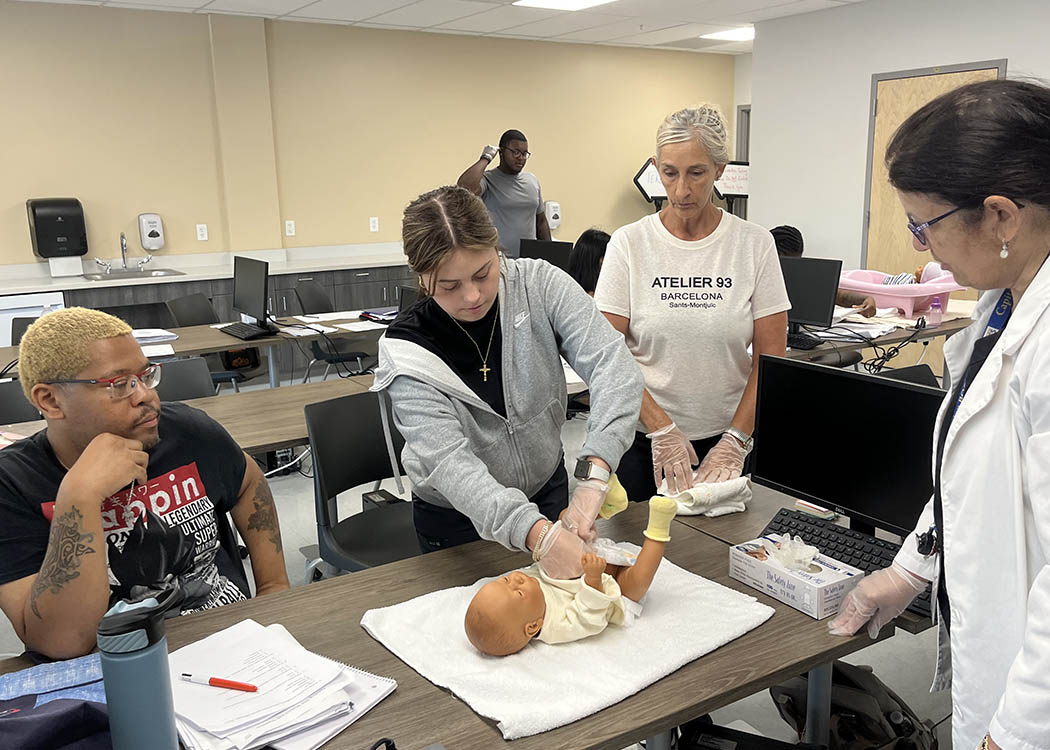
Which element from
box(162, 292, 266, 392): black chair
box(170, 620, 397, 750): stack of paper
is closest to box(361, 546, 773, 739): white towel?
box(170, 620, 397, 750): stack of paper

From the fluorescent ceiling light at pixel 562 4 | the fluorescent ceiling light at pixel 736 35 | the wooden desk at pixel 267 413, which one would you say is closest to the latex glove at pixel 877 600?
the wooden desk at pixel 267 413

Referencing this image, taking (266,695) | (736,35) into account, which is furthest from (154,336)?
(736,35)

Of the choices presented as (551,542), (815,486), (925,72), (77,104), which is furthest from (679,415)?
(77,104)

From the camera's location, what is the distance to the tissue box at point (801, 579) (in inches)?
56.6

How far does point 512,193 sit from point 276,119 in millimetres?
2277

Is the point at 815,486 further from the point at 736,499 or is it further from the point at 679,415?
the point at 679,415

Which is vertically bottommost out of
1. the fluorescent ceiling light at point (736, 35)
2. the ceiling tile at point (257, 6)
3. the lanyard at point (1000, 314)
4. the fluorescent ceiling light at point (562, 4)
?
the lanyard at point (1000, 314)

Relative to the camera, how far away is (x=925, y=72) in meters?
6.07

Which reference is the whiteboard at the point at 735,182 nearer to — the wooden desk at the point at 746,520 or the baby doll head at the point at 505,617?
the wooden desk at the point at 746,520

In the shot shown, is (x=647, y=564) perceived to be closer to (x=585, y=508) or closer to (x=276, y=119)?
(x=585, y=508)

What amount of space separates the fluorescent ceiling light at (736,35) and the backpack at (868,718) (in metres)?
6.75

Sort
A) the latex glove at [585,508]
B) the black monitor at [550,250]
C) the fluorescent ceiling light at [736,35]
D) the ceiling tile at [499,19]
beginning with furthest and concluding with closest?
1. the fluorescent ceiling light at [736,35]
2. the ceiling tile at [499,19]
3. the black monitor at [550,250]
4. the latex glove at [585,508]

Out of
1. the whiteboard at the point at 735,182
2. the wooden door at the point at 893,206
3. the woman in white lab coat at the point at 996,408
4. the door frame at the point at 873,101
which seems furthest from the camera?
the whiteboard at the point at 735,182

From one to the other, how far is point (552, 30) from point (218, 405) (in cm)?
543
